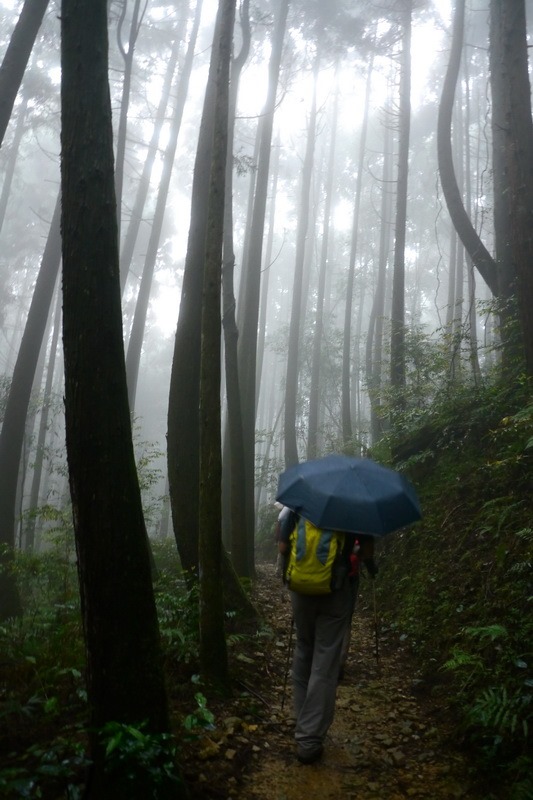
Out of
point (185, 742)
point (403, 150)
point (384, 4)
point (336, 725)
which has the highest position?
point (384, 4)

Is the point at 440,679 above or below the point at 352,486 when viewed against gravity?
below

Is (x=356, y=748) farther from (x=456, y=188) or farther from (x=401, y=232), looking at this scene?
(x=401, y=232)

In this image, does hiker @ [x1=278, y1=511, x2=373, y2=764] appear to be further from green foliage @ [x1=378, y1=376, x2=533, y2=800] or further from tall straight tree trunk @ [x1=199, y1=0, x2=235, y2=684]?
green foliage @ [x1=378, y1=376, x2=533, y2=800]

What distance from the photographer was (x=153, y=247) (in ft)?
59.4

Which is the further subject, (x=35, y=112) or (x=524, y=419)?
(x=35, y=112)

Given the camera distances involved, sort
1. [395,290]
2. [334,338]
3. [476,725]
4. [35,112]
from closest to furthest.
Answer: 1. [476,725]
2. [395,290]
3. [35,112]
4. [334,338]

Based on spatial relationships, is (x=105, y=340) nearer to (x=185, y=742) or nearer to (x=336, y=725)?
(x=185, y=742)

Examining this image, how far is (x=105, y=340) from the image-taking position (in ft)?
9.32

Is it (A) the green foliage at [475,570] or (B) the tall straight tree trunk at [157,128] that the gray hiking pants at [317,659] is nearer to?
(A) the green foliage at [475,570]

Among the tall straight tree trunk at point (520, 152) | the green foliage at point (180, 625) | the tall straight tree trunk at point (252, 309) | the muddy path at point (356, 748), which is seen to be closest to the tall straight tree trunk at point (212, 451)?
the green foliage at point (180, 625)

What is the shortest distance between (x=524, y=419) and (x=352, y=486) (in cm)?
324

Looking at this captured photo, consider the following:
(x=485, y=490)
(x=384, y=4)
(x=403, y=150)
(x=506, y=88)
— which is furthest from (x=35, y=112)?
(x=485, y=490)

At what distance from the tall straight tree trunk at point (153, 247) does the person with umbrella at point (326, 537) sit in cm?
1238

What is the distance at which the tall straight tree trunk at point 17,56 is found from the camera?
25.3 feet
